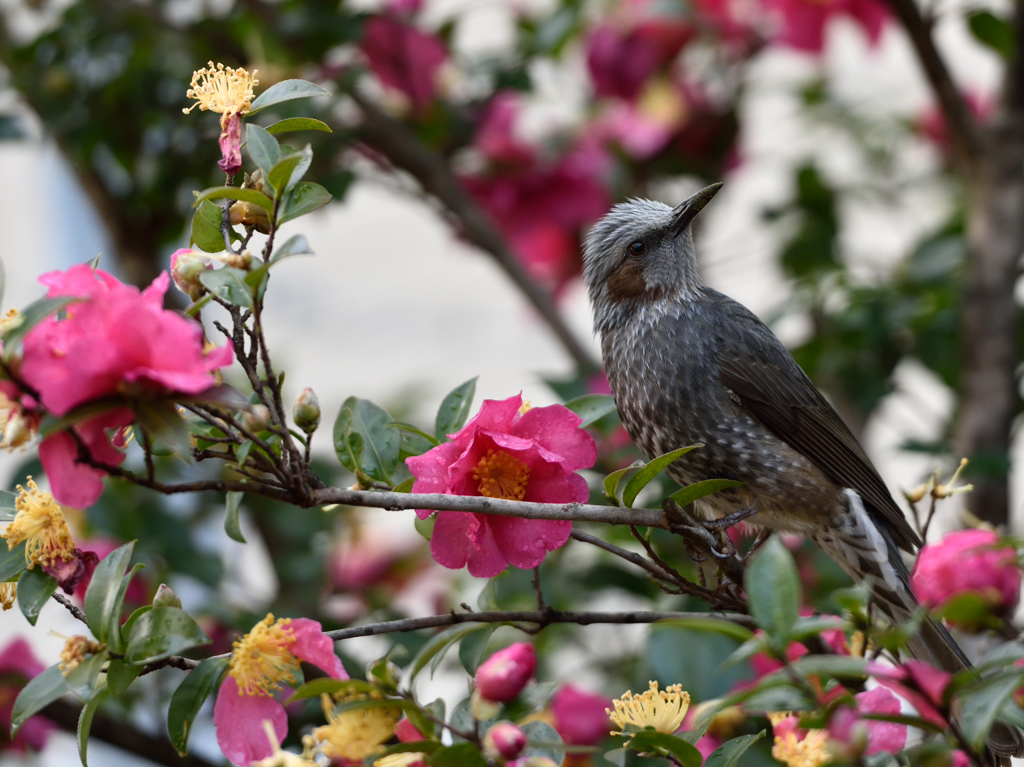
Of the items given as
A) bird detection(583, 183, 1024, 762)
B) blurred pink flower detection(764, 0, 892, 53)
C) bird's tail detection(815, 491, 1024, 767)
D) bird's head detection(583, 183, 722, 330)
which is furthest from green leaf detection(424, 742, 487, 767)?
blurred pink flower detection(764, 0, 892, 53)

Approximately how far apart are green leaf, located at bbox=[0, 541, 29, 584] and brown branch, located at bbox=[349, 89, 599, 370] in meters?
1.60

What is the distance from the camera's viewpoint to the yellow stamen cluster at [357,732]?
0.99 m

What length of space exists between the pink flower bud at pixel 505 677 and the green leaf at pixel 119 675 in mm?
352

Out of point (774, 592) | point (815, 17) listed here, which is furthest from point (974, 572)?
point (815, 17)

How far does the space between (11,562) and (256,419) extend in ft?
1.24

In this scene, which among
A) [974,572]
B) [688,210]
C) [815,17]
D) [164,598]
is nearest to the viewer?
[974,572]

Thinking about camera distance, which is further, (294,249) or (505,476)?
(505,476)

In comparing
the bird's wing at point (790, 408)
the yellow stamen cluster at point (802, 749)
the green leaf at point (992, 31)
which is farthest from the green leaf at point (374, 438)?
the green leaf at point (992, 31)

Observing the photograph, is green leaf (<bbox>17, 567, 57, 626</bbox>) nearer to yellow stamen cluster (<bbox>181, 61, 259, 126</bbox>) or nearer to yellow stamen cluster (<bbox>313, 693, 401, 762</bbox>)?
yellow stamen cluster (<bbox>313, 693, 401, 762</bbox>)

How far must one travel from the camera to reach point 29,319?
0.89 metres

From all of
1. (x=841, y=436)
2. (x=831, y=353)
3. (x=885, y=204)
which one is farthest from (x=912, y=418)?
(x=841, y=436)

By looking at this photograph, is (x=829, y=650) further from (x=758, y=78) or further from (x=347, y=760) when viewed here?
(x=758, y=78)

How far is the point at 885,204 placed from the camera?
331 cm

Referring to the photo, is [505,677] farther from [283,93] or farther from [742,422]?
[742,422]
